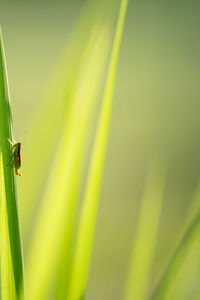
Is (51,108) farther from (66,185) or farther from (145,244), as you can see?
(145,244)

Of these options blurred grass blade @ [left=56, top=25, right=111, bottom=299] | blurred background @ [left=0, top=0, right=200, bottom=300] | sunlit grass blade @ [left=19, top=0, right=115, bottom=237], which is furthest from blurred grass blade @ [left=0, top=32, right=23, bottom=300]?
blurred background @ [left=0, top=0, right=200, bottom=300]

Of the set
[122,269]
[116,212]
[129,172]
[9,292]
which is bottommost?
[122,269]

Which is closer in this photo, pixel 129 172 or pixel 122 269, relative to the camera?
pixel 122 269

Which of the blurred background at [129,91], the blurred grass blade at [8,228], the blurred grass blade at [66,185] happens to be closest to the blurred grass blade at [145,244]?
the blurred grass blade at [66,185]

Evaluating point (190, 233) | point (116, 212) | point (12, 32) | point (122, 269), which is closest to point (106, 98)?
point (190, 233)

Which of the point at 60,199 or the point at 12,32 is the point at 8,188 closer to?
the point at 60,199

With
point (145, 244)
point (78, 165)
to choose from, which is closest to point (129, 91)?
point (145, 244)

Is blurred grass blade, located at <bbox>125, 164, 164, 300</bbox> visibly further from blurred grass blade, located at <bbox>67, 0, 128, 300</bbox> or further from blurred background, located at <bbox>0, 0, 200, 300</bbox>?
blurred background, located at <bbox>0, 0, 200, 300</bbox>
